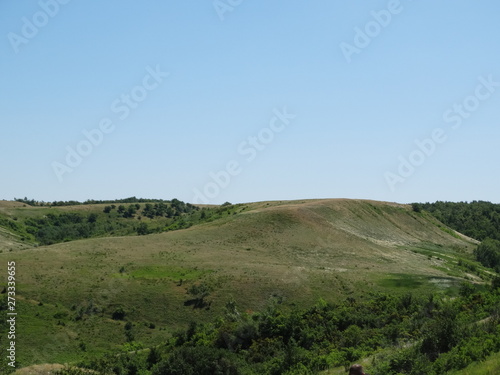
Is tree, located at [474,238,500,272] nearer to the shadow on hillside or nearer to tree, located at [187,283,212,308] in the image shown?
tree, located at [187,283,212,308]

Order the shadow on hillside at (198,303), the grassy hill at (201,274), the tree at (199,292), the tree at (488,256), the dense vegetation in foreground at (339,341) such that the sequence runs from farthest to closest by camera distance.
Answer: the tree at (488,256) < the tree at (199,292) < the shadow on hillside at (198,303) < the grassy hill at (201,274) < the dense vegetation in foreground at (339,341)

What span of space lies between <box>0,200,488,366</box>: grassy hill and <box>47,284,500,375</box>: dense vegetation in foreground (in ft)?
14.6

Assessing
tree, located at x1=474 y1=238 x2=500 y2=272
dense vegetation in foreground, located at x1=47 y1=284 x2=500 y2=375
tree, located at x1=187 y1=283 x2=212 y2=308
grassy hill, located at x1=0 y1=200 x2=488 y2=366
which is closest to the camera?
dense vegetation in foreground, located at x1=47 y1=284 x2=500 y2=375

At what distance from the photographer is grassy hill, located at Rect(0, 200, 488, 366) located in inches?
1800

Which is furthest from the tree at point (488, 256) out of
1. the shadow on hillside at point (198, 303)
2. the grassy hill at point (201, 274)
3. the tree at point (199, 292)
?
A: the shadow on hillside at point (198, 303)

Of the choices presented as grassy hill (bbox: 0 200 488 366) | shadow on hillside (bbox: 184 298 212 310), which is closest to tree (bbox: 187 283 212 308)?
shadow on hillside (bbox: 184 298 212 310)

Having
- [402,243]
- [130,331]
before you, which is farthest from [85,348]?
[402,243]

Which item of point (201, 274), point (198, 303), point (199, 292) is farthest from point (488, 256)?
point (198, 303)

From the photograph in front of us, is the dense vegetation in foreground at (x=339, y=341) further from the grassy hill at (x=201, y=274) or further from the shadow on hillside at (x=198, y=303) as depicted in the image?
the shadow on hillside at (x=198, y=303)

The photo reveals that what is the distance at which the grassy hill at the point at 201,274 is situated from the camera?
45.7 meters

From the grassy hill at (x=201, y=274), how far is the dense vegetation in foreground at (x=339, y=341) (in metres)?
4.45

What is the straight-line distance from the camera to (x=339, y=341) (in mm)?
34062

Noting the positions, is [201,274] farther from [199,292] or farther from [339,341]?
[339,341]

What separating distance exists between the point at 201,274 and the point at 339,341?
25.7m
